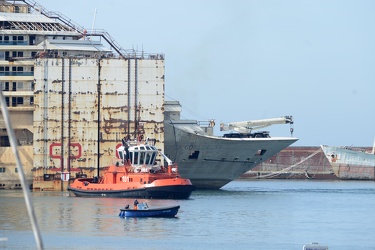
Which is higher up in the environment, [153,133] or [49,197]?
[153,133]

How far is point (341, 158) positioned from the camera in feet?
413

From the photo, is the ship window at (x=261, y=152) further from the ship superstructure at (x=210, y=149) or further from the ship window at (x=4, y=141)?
the ship window at (x=4, y=141)

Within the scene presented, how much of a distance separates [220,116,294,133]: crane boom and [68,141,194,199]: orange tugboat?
16.7 meters

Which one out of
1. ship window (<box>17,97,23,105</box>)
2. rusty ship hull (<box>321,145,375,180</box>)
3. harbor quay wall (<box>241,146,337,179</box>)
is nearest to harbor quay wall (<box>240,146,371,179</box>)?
harbor quay wall (<box>241,146,337,179</box>)

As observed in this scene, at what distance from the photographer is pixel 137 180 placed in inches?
2653

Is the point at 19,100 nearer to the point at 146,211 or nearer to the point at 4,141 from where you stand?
the point at 4,141

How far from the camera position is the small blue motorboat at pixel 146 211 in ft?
A: 167

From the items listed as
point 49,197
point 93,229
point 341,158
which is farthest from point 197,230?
point 341,158

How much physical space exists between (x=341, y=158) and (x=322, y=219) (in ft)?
237

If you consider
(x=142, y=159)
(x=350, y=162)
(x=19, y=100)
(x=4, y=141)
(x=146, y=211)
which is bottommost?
(x=146, y=211)

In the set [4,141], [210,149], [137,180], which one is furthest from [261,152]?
[4,141]

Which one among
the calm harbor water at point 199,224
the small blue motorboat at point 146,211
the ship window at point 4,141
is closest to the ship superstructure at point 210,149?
the calm harbor water at point 199,224

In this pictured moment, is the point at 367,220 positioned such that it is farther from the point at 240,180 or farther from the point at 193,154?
the point at 240,180

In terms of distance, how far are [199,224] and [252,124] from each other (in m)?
38.9
